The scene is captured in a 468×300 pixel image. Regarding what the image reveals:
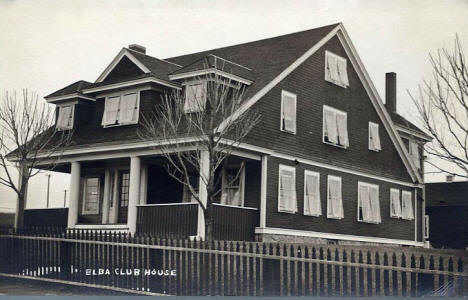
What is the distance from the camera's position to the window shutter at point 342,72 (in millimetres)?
29205

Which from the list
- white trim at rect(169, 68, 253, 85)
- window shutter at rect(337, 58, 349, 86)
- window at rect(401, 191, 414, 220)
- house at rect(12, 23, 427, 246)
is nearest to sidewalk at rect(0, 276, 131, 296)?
house at rect(12, 23, 427, 246)

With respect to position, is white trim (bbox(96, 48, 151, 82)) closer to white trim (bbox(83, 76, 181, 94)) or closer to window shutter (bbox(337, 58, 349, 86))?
white trim (bbox(83, 76, 181, 94))

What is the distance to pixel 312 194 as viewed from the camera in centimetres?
2645

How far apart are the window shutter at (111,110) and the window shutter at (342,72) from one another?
404 inches

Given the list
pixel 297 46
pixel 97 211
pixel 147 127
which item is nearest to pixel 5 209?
pixel 97 211

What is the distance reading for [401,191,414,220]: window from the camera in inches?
1289

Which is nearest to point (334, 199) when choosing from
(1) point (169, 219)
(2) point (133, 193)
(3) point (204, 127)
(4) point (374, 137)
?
(4) point (374, 137)

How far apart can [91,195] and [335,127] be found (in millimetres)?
11550

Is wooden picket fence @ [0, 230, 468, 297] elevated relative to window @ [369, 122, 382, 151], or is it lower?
lower

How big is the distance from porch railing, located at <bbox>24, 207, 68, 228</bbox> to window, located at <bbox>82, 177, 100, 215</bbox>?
0.96 m

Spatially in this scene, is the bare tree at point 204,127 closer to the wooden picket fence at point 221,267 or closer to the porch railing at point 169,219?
the porch railing at point 169,219

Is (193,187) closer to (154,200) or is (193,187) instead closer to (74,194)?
(154,200)

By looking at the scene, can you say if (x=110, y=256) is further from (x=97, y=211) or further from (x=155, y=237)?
(x=97, y=211)

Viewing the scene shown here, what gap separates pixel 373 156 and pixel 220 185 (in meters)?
9.34
